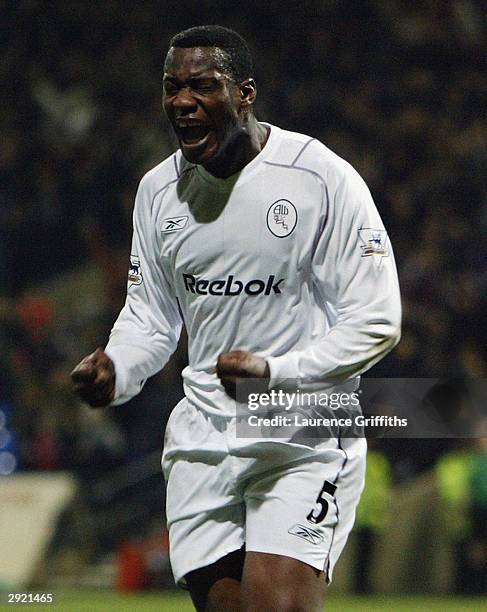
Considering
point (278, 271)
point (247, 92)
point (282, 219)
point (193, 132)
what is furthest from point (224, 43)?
point (278, 271)

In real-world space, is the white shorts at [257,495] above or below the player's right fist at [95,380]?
below

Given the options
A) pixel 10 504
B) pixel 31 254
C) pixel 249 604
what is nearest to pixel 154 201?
pixel 249 604

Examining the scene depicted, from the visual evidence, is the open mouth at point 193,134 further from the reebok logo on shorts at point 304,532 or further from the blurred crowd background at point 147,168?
the blurred crowd background at point 147,168

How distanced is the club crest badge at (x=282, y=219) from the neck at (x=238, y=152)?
7.3 inches

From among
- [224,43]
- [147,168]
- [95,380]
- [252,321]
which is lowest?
[95,380]

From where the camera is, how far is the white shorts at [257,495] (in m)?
3.35

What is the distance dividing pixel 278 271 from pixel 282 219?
0.15 metres

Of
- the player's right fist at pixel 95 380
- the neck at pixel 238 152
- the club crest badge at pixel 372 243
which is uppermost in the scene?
the neck at pixel 238 152

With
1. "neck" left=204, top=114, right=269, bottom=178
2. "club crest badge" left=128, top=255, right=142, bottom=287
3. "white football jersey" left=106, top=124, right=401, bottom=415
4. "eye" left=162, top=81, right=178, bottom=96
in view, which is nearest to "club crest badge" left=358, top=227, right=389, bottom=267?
"white football jersey" left=106, top=124, right=401, bottom=415

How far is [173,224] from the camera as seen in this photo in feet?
12.1

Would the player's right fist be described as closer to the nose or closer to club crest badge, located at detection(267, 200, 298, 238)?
club crest badge, located at detection(267, 200, 298, 238)

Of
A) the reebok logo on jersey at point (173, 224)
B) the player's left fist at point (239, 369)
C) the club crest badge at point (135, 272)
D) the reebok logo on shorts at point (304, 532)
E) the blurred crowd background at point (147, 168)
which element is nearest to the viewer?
the player's left fist at point (239, 369)

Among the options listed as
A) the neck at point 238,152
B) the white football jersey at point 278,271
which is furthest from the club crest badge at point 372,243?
the neck at point 238,152

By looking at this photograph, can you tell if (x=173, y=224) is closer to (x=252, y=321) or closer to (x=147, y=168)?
(x=252, y=321)
